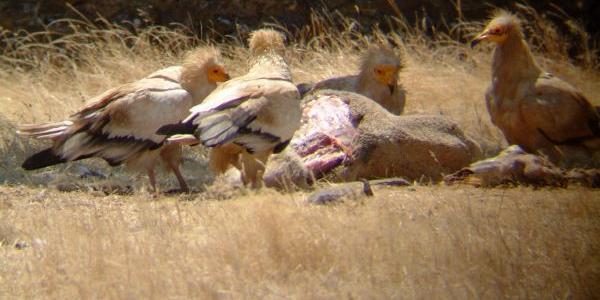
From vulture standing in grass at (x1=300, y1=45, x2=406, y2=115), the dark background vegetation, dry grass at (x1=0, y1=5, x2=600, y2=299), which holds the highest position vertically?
dry grass at (x1=0, y1=5, x2=600, y2=299)

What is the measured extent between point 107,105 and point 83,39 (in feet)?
18.2

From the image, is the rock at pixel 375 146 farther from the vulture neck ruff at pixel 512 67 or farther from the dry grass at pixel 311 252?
the dry grass at pixel 311 252

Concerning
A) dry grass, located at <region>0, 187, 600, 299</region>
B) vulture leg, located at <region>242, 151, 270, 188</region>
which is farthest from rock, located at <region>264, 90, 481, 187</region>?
dry grass, located at <region>0, 187, 600, 299</region>

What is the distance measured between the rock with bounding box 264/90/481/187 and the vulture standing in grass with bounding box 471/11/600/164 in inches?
20.0

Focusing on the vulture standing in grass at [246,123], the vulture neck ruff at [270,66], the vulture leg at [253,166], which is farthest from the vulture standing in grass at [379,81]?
the vulture leg at [253,166]

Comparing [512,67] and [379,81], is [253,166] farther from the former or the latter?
[379,81]

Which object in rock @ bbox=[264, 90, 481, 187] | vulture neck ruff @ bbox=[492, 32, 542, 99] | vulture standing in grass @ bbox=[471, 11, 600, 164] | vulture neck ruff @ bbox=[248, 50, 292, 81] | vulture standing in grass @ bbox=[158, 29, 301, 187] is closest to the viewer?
vulture standing in grass @ bbox=[158, 29, 301, 187]

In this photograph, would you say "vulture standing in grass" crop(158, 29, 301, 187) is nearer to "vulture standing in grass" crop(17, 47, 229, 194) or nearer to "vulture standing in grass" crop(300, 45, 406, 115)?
"vulture standing in grass" crop(17, 47, 229, 194)

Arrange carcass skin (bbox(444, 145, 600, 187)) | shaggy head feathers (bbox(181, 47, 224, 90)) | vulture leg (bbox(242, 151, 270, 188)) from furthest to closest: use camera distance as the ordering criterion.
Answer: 1. shaggy head feathers (bbox(181, 47, 224, 90))
2. carcass skin (bbox(444, 145, 600, 187))
3. vulture leg (bbox(242, 151, 270, 188))

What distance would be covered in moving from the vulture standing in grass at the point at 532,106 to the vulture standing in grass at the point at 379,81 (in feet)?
5.33

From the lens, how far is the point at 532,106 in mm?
9273

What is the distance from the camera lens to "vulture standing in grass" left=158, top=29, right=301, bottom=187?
25.0ft

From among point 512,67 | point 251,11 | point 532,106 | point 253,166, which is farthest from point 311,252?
point 251,11

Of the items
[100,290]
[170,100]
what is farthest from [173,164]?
[100,290]
